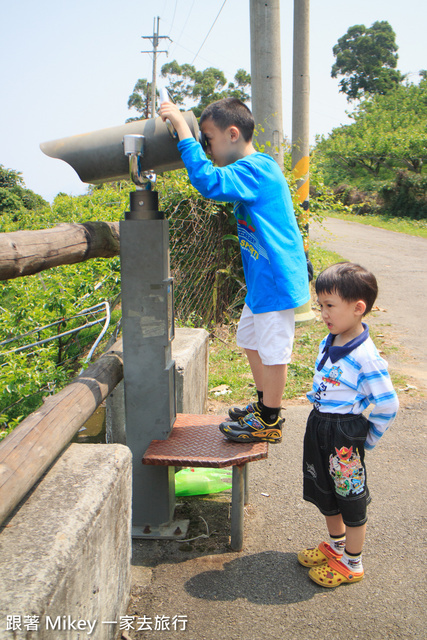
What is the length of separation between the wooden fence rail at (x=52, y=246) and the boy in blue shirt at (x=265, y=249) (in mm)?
687

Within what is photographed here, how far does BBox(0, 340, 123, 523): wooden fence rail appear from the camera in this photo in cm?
154

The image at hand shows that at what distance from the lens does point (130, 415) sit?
8.37 feet

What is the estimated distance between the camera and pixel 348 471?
2.18 metres

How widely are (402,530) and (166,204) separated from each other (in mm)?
3780

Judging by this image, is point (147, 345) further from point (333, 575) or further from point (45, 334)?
point (45, 334)

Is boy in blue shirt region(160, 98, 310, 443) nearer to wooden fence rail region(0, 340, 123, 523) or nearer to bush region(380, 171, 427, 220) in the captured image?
wooden fence rail region(0, 340, 123, 523)

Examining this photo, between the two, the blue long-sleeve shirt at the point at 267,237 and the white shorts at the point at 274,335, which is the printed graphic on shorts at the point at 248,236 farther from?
the white shorts at the point at 274,335

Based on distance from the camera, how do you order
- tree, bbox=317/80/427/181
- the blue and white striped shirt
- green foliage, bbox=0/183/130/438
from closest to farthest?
the blue and white striped shirt < green foliage, bbox=0/183/130/438 < tree, bbox=317/80/427/181

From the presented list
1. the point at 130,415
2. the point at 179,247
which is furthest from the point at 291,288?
the point at 179,247

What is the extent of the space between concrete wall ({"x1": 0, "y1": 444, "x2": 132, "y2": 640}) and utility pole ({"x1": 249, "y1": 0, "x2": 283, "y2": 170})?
4509 millimetres

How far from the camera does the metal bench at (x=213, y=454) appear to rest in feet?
7.73

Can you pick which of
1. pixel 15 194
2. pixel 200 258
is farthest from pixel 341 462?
pixel 15 194

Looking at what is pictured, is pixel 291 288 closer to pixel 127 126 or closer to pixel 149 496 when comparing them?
pixel 127 126

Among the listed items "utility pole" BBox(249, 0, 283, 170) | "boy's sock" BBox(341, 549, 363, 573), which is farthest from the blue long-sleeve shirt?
"utility pole" BBox(249, 0, 283, 170)
